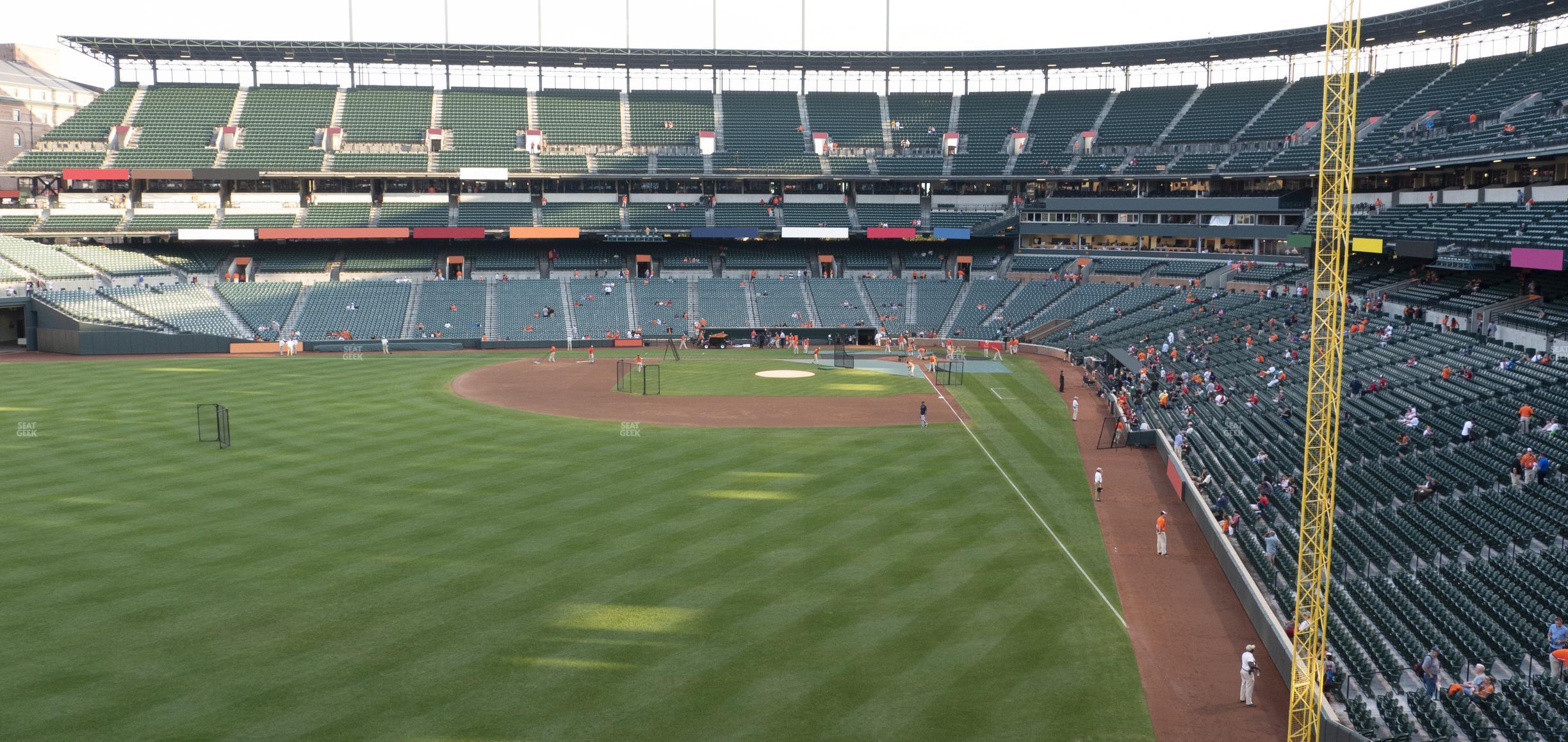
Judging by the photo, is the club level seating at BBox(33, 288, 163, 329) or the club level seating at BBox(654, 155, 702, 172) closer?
the club level seating at BBox(33, 288, 163, 329)

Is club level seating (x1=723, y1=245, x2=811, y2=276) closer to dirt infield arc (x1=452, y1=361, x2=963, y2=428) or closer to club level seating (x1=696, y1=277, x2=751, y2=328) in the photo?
club level seating (x1=696, y1=277, x2=751, y2=328)

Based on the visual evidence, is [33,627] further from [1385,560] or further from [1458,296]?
[1458,296]

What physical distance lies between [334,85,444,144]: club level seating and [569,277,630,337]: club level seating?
54.4 feet

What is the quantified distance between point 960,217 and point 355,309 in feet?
164

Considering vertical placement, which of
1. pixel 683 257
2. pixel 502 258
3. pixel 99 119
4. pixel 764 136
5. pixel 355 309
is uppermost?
pixel 99 119

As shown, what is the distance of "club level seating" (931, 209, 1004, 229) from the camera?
90.2m

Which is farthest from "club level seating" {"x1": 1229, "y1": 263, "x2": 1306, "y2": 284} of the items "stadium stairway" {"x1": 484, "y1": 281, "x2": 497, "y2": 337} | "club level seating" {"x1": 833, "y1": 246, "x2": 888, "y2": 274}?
"stadium stairway" {"x1": 484, "y1": 281, "x2": 497, "y2": 337}

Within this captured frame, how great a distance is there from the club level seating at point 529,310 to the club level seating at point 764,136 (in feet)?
59.9

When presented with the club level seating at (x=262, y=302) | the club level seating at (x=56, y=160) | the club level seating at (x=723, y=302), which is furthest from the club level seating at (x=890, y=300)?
the club level seating at (x=56, y=160)

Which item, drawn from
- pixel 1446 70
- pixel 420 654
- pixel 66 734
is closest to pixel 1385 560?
pixel 420 654

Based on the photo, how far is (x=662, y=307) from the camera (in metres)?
83.3

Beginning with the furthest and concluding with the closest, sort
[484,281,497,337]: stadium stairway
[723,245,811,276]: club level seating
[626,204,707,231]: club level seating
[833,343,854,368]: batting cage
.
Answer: [723,245,811,276]: club level seating, [626,204,707,231]: club level seating, [484,281,497,337]: stadium stairway, [833,343,854,368]: batting cage

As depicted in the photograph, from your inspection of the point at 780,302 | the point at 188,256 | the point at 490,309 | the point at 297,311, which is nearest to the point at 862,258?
the point at 780,302

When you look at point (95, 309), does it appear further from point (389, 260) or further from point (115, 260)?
point (389, 260)
